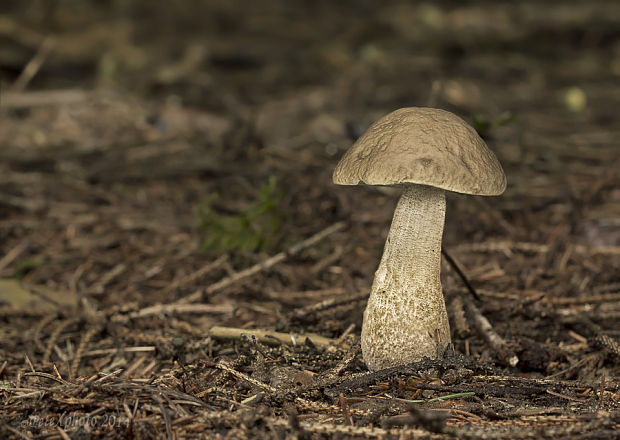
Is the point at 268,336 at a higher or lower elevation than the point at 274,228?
lower

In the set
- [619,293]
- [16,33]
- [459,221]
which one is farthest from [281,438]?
[16,33]

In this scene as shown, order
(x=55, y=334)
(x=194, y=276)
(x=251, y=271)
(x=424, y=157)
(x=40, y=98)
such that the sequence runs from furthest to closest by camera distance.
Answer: (x=40, y=98)
(x=194, y=276)
(x=251, y=271)
(x=55, y=334)
(x=424, y=157)

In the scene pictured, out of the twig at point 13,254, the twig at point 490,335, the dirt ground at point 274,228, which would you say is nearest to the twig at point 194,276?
the dirt ground at point 274,228

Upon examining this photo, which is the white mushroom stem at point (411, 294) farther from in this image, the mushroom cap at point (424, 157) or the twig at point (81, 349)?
the twig at point (81, 349)

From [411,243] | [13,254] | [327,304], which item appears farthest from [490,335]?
[13,254]

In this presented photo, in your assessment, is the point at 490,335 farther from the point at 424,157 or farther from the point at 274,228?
the point at 274,228

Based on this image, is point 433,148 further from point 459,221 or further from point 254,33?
point 254,33
